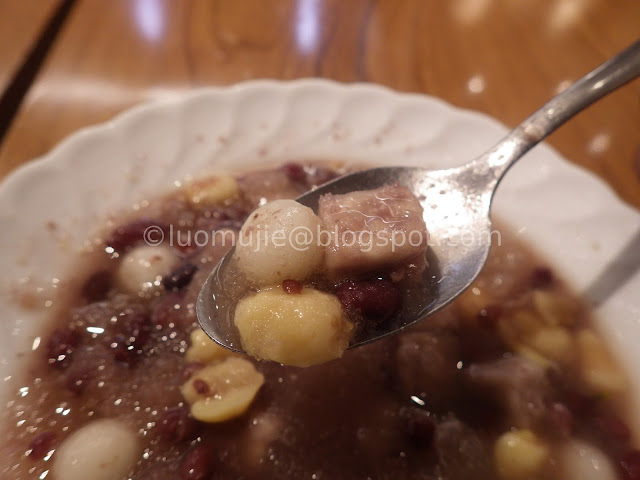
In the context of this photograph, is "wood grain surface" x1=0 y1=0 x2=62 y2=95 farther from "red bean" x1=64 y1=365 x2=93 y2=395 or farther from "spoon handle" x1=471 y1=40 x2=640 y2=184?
"spoon handle" x1=471 y1=40 x2=640 y2=184

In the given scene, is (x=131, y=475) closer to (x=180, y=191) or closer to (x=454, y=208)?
(x=180, y=191)

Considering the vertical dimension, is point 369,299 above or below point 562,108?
below

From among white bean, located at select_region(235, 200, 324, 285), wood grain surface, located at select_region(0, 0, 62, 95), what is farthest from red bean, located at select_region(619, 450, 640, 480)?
wood grain surface, located at select_region(0, 0, 62, 95)

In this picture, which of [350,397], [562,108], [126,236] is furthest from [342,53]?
[350,397]

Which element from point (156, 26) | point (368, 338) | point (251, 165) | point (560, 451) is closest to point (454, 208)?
point (368, 338)

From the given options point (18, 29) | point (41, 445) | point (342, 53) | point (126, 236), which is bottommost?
point (41, 445)

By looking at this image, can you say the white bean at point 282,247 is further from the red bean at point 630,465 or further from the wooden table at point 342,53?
the wooden table at point 342,53

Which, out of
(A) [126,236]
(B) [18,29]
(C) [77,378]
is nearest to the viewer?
(C) [77,378]

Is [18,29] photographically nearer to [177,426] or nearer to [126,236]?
[126,236]
